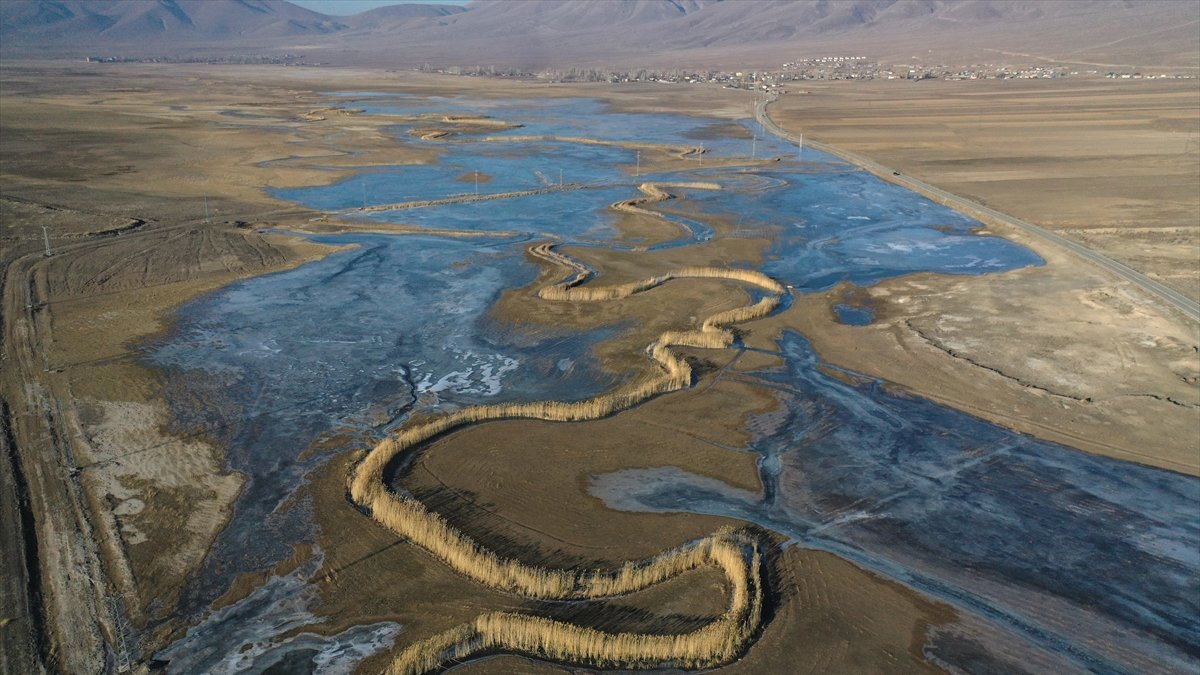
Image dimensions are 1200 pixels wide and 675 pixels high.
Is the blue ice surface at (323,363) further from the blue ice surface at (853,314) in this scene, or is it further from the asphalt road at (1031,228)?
the asphalt road at (1031,228)

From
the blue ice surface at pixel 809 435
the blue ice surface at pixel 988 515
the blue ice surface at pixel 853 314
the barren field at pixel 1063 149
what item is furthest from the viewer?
the barren field at pixel 1063 149

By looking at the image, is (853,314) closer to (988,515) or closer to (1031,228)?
(988,515)

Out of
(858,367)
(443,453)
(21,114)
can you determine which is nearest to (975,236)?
(858,367)

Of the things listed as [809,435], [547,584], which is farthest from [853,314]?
[547,584]

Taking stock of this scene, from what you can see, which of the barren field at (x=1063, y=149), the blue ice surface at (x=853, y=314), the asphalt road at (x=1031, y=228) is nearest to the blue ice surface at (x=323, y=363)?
the blue ice surface at (x=853, y=314)

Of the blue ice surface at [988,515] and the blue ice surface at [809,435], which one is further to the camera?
the blue ice surface at [809,435]
